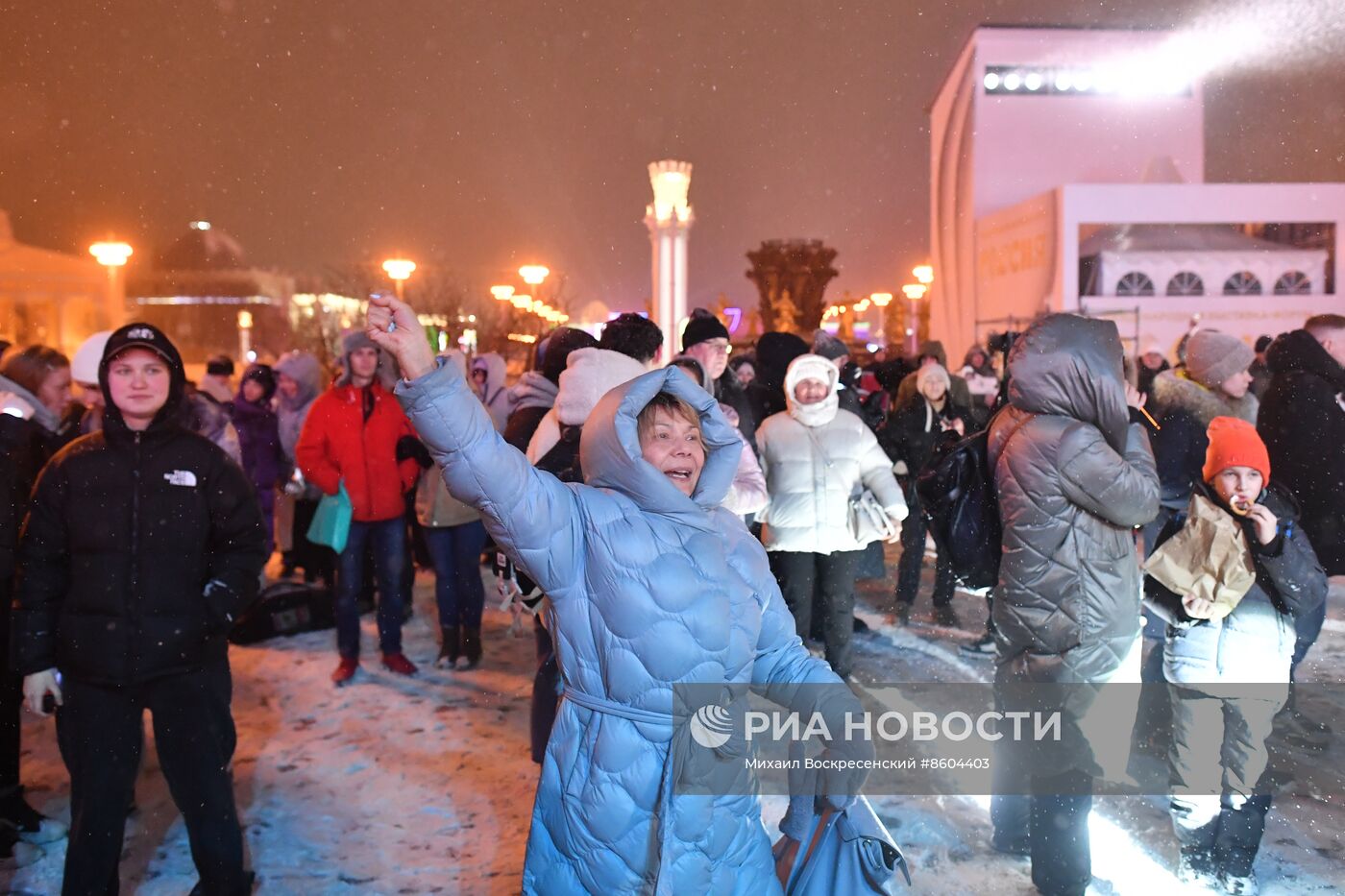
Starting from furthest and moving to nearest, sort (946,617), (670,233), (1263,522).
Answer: (670,233)
(946,617)
(1263,522)

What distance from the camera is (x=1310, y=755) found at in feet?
15.8

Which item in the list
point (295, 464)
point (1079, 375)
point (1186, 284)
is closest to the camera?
point (1079, 375)

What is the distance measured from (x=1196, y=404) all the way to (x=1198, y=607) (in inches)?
89.8

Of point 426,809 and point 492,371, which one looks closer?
point 426,809

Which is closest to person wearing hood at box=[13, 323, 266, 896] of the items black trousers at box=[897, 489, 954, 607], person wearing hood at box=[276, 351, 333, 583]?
person wearing hood at box=[276, 351, 333, 583]

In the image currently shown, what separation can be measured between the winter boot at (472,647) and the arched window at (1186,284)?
106ft

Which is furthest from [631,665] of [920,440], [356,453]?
[920,440]

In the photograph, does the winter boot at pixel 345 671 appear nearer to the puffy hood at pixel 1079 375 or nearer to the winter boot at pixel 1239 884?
the puffy hood at pixel 1079 375

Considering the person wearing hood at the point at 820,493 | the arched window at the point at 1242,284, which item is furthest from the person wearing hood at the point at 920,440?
the arched window at the point at 1242,284

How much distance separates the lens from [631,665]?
2.28 meters

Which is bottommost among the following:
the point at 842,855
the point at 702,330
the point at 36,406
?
the point at 842,855

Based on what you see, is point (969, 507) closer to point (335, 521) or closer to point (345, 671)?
point (335, 521)

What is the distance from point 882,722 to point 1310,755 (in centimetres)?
205

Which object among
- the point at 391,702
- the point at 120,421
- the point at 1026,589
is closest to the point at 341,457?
the point at 391,702
